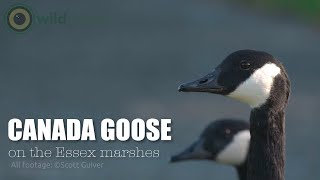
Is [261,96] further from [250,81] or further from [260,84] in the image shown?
[250,81]

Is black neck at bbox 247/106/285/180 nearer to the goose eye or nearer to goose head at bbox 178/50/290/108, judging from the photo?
goose head at bbox 178/50/290/108

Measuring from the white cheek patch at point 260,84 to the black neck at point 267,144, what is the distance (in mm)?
59

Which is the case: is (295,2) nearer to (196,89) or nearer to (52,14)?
(52,14)

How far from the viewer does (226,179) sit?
1527 centimetres

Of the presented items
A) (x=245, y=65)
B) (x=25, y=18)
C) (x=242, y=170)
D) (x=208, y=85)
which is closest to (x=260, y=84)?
(x=245, y=65)

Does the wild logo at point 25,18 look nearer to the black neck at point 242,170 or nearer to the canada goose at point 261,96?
the black neck at point 242,170

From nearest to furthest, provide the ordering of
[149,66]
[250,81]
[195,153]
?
[250,81] < [195,153] < [149,66]

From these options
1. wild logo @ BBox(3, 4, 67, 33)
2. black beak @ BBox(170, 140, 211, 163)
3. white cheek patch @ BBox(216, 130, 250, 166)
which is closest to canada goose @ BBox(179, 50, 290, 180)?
black beak @ BBox(170, 140, 211, 163)

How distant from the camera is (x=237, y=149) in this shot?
33.6 ft

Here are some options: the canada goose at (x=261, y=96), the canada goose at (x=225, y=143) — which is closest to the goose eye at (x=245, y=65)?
the canada goose at (x=261, y=96)

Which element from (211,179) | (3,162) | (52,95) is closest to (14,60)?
(52,95)

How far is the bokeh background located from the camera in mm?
15461

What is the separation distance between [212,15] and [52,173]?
192 inches

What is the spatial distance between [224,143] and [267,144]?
3258 millimetres
